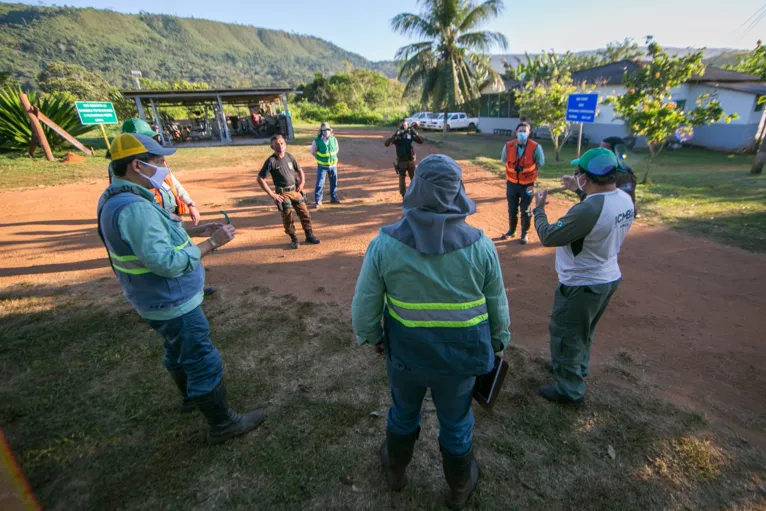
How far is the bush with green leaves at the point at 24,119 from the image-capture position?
1323 cm

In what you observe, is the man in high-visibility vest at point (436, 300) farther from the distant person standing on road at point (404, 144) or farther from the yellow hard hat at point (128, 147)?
the distant person standing on road at point (404, 144)

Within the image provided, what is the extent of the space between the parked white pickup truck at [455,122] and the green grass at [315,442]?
2549 cm

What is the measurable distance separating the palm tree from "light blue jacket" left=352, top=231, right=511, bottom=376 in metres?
23.1

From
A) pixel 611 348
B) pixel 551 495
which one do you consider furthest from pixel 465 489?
pixel 611 348

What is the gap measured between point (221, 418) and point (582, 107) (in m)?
11.7

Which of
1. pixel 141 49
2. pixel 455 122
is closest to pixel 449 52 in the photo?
pixel 455 122

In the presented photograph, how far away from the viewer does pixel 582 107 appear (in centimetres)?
1025

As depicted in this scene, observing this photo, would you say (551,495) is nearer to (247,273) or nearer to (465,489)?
(465,489)

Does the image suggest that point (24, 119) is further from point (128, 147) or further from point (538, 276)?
point (538, 276)

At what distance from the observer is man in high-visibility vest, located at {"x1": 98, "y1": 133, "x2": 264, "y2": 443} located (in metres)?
1.92

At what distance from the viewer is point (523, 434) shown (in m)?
2.54

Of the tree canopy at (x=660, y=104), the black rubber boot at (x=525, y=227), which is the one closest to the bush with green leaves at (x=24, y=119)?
the black rubber boot at (x=525, y=227)

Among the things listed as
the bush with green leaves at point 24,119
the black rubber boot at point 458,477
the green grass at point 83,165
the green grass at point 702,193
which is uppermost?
the bush with green leaves at point 24,119

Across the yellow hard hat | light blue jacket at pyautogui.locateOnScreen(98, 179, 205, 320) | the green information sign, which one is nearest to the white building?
the yellow hard hat
